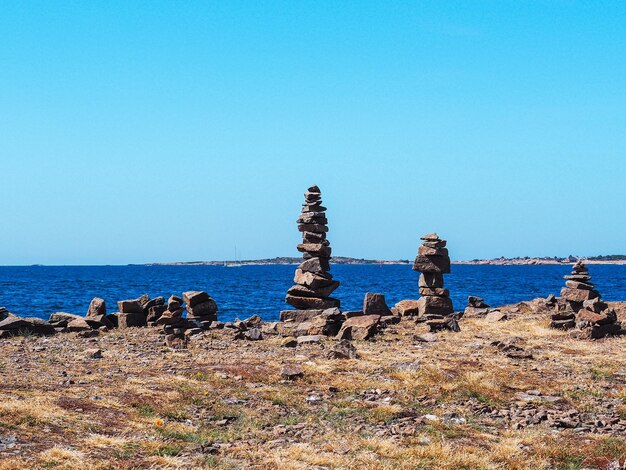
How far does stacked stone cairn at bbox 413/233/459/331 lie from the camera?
1435 inches

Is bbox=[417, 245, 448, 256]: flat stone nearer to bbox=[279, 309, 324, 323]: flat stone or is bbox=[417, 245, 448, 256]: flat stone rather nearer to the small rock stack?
bbox=[279, 309, 324, 323]: flat stone

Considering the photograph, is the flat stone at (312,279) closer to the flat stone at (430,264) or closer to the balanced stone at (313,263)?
the balanced stone at (313,263)

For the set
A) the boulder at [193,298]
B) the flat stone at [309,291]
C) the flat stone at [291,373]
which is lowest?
the flat stone at [291,373]

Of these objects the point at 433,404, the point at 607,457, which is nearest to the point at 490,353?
the point at 433,404

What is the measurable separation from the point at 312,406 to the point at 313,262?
18837mm

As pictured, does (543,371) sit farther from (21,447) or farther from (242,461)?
(21,447)

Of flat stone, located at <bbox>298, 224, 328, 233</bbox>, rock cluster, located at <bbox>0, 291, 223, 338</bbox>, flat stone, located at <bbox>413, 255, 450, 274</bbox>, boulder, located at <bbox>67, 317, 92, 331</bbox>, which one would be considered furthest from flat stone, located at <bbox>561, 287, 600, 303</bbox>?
boulder, located at <bbox>67, 317, 92, 331</bbox>

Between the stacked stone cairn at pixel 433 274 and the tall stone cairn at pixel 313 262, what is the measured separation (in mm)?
4446

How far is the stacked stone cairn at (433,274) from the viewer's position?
3644 centimetres

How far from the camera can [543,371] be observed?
2167 centimetres

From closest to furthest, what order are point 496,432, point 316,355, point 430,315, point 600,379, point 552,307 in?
point 496,432, point 600,379, point 316,355, point 430,315, point 552,307

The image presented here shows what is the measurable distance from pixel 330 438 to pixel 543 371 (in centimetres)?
977

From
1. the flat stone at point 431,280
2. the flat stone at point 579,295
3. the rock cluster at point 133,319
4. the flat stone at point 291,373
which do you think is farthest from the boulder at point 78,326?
the flat stone at point 579,295

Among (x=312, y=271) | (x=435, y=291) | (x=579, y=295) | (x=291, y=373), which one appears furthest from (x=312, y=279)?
(x=291, y=373)
